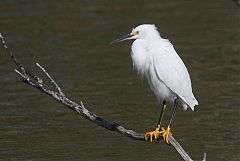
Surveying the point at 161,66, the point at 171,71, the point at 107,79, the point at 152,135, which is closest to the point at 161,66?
the point at 161,66

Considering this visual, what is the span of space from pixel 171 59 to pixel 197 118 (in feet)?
13.1

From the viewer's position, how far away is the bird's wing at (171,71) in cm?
891

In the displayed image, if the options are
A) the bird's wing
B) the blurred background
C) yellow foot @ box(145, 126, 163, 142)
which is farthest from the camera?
the blurred background

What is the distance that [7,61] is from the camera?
16.1 metres

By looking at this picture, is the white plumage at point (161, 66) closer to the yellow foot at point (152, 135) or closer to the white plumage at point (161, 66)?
the white plumage at point (161, 66)

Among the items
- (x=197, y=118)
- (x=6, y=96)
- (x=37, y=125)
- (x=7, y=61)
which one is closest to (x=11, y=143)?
(x=37, y=125)

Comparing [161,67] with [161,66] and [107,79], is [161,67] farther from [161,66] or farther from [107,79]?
[107,79]

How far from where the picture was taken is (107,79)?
48.3 ft

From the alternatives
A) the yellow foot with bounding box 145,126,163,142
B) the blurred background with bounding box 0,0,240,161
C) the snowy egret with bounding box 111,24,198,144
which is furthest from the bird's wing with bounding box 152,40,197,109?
the blurred background with bounding box 0,0,240,161

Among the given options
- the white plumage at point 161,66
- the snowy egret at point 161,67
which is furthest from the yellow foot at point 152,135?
the white plumage at point 161,66

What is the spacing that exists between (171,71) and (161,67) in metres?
0.14

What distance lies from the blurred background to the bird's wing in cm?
235

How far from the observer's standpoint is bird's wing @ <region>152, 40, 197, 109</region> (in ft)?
29.2

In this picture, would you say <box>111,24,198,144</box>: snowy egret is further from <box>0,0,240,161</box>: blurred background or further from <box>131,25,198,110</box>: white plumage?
<box>0,0,240,161</box>: blurred background
